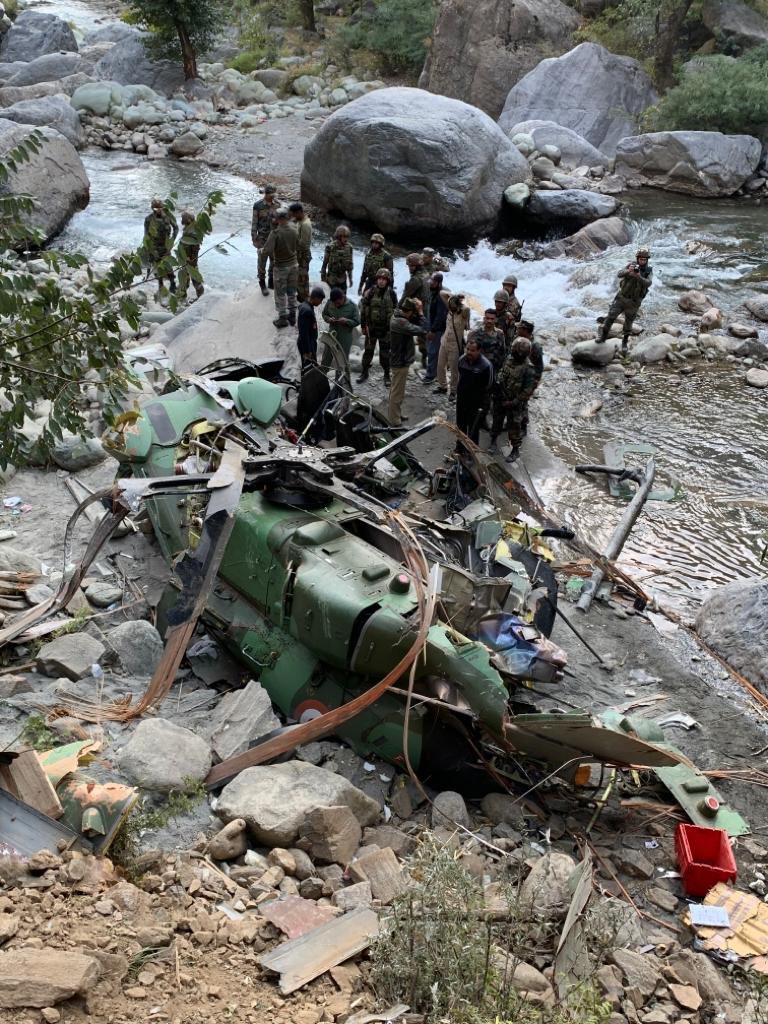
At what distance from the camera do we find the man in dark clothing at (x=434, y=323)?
11.5 m

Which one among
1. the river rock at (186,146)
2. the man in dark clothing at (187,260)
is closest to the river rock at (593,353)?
the man in dark clothing at (187,260)

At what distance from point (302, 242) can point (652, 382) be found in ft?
17.4

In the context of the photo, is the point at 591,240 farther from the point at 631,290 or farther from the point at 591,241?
the point at 631,290

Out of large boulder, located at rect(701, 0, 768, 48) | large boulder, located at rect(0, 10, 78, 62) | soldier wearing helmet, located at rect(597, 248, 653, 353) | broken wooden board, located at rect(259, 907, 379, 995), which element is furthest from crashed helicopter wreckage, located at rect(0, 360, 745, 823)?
large boulder, located at rect(0, 10, 78, 62)

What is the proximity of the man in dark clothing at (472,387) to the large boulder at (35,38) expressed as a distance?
84.8 feet

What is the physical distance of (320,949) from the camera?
4105 millimetres

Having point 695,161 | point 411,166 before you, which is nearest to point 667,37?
point 695,161

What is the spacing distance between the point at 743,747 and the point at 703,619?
1.57 metres

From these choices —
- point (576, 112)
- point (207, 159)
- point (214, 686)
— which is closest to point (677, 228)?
point (576, 112)

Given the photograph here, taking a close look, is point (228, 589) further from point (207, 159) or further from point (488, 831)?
point (207, 159)

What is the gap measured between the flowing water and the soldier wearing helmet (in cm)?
87

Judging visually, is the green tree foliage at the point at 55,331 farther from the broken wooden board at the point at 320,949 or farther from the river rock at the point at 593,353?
the river rock at the point at 593,353

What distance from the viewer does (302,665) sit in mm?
6309

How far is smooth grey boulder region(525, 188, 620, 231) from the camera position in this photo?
18.6 m
